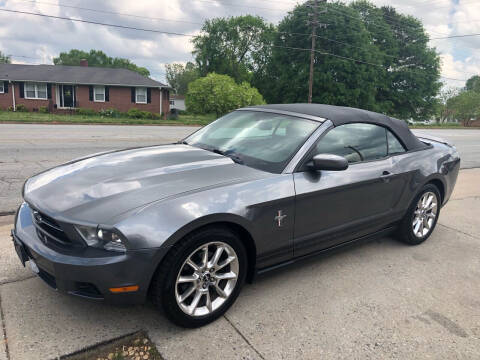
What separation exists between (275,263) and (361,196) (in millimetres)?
1075

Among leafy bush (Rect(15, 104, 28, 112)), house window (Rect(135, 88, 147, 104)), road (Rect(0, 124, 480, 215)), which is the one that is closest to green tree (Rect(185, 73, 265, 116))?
house window (Rect(135, 88, 147, 104))

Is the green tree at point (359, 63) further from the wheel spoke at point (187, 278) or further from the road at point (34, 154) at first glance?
the wheel spoke at point (187, 278)

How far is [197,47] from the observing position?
5069 centimetres

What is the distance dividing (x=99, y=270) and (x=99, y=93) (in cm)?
3214

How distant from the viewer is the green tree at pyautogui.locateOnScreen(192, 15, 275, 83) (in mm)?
49469

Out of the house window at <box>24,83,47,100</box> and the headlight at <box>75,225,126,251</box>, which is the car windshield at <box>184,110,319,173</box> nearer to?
the headlight at <box>75,225,126,251</box>

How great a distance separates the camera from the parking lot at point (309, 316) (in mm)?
2475

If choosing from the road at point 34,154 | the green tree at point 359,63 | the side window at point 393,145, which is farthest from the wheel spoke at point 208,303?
the green tree at point 359,63

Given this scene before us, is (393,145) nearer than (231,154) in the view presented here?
No

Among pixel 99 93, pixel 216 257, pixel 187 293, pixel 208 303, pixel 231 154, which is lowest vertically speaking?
pixel 208 303

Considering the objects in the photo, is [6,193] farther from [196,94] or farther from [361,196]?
[196,94]

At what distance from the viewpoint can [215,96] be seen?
28672mm

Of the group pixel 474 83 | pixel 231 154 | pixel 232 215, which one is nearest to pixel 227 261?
pixel 232 215

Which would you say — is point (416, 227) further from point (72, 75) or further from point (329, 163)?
point (72, 75)
